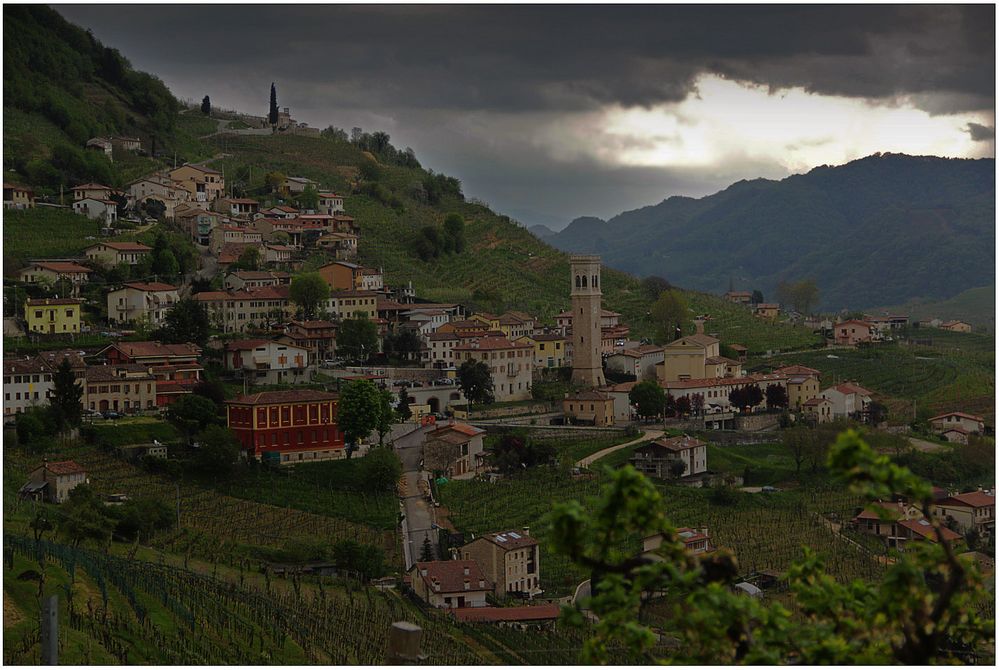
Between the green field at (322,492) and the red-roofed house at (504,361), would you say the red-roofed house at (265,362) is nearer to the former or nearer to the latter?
the red-roofed house at (504,361)

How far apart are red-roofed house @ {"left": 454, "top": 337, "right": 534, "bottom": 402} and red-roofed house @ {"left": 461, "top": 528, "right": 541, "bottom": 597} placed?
40.9ft

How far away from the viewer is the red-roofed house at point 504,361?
141 feet

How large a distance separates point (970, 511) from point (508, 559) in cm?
1384

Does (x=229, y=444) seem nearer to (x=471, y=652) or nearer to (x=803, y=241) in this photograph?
(x=471, y=652)

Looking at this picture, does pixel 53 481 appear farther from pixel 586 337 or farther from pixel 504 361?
pixel 586 337

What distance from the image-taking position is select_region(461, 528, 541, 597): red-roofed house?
97.0ft

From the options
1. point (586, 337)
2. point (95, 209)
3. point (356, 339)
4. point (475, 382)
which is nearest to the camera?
point (475, 382)

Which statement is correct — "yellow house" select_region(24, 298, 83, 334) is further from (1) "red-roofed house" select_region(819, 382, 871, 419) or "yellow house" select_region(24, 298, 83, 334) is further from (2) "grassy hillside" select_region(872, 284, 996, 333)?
(2) "grassy hillside" select_region(872, 284, 996, 333)

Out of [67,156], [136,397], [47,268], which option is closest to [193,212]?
[67,156]

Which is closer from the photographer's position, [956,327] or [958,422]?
[958,422]

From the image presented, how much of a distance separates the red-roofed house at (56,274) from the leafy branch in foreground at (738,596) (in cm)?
3637

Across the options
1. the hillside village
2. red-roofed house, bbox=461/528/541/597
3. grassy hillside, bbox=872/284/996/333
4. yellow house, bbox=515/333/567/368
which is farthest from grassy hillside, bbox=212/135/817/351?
grassy hillside, bbox=872/284/996/333

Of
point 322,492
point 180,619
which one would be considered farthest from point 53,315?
point 180,619

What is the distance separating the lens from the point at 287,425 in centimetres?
3497
